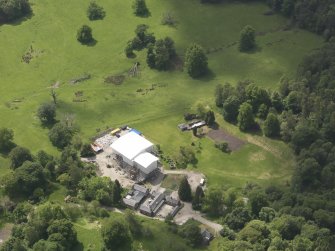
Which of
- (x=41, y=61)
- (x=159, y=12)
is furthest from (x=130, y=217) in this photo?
(x=159, y=12)

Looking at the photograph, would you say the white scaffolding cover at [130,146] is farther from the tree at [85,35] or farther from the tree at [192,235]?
the tree at [85,35]

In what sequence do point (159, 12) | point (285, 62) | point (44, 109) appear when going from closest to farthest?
point (44, 109) → point (285, 62) → point (159, 12)

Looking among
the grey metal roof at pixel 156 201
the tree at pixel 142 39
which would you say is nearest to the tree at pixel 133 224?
the grey metal roof at pixel 156 201

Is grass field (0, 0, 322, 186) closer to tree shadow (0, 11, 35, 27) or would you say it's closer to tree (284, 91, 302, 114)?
tree shadow (0, 11, 35, 27)

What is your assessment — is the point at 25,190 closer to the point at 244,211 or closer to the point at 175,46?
the point at 244,211

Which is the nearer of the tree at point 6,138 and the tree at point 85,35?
the tree at point 6,138

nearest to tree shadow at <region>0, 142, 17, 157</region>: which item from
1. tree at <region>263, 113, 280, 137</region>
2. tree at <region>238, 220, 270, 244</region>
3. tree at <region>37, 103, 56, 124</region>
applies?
tree at <region>37, 103, 56, 124</region>

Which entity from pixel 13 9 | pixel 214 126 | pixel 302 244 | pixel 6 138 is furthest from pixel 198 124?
pixel 13 9
